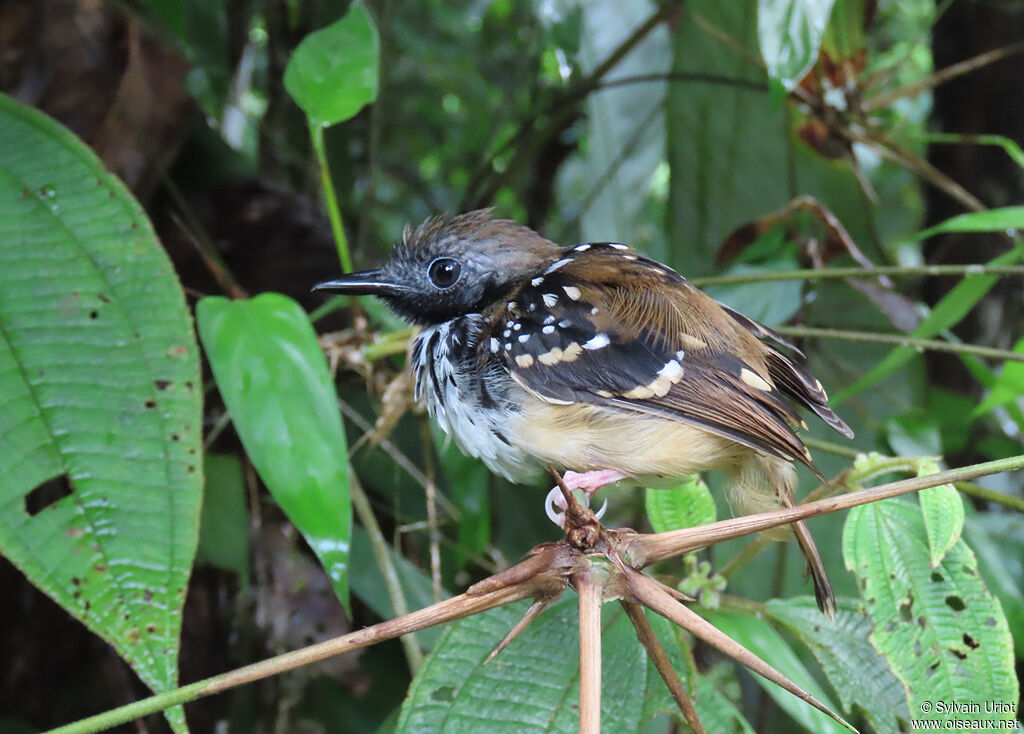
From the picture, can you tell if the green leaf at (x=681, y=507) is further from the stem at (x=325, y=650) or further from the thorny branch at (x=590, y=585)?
the stem at (x=325, y=650)

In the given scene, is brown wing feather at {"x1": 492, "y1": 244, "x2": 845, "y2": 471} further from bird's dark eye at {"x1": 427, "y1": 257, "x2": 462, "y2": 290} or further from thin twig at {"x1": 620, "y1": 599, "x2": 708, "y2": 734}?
thin twig at {"x1": 620, "y1": 599, "x2": 708, "y2": 734}

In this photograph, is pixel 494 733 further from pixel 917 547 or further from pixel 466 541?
pixel 466 541

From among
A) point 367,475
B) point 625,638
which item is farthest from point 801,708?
point 367,475

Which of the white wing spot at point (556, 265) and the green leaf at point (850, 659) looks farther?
the white wing spot at point (556, 265)

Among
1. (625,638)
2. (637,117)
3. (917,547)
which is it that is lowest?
(625,638)

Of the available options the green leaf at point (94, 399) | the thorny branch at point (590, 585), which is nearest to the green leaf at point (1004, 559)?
the thorny branch at point (590, 585)

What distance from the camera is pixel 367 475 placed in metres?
A: 1.98

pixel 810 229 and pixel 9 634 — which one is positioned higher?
pixel 810 229

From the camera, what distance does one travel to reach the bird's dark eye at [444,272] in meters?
1.60

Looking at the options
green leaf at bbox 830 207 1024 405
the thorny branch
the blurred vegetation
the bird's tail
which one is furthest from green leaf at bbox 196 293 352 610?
green leaf at bbox 830 207 1024 405

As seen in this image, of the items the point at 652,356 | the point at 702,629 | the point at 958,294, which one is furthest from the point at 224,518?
the point at 958,294

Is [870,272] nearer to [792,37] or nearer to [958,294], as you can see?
[958,294]

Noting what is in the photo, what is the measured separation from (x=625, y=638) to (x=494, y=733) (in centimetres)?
23

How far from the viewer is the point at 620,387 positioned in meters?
1.28
